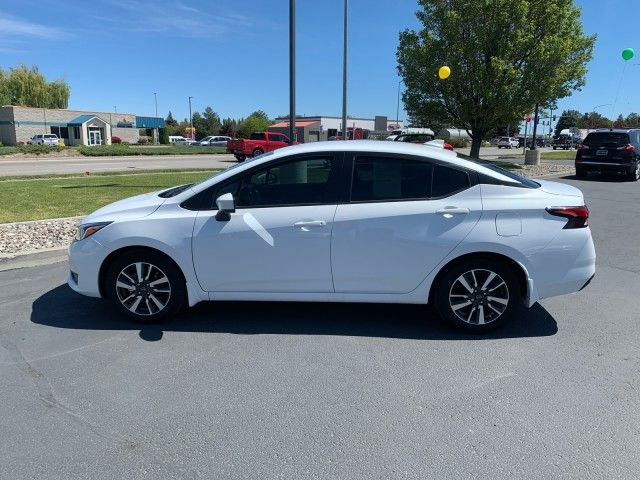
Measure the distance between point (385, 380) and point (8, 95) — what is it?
89.2 metres

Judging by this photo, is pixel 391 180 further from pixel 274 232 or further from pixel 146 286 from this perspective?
pixel 146 286

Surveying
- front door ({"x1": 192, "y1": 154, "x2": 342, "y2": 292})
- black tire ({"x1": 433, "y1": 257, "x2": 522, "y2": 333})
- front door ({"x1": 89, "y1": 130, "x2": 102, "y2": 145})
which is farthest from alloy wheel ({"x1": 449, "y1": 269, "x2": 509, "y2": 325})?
front door ({"x1": 89, "y1": 130, "x2": 102, "y2": 145})

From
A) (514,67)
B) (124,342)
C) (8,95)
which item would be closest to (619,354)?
(124,342)

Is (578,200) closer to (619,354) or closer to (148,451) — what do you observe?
(619,354)

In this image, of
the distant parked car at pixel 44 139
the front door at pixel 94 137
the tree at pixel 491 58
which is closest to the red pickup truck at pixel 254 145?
the tree at pixel 491 58

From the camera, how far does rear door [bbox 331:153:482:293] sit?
426 centimetres

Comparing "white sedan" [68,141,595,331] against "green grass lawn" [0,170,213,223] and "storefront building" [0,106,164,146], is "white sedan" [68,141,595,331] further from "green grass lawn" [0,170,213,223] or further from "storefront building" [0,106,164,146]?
"storefront building" [0,106,164,146]

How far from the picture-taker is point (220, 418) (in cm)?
320

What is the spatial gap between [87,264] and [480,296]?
11.1ft

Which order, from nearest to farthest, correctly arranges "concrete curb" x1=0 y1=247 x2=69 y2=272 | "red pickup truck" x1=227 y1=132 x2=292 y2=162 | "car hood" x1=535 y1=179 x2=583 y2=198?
"car hood" x1=535 y1=179 x2=583 y2=198 → "concrete curb" x1=0 y1=247 x2=69 y2=272 → "red pickup truck" x1=227 y1=132 x2=292 y2=162

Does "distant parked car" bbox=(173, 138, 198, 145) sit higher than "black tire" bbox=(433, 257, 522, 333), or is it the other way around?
"distant parked car" bbox=(173, 138, 198, 145)

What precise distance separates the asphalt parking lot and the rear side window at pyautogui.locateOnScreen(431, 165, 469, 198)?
3.97 ft

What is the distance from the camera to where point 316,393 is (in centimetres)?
350

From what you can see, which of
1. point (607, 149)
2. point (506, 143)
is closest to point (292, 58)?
point (607, 149)
